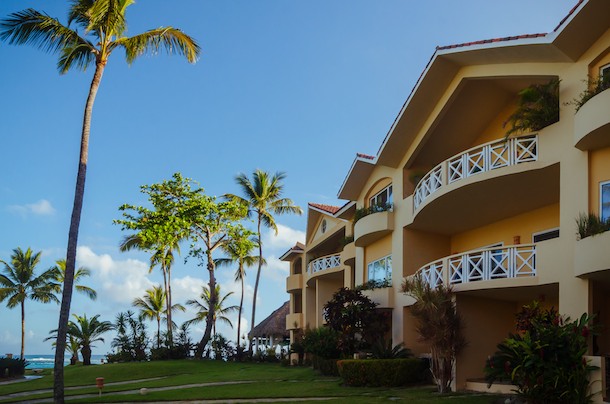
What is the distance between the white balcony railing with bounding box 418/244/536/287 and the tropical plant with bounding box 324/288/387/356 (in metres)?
4.03

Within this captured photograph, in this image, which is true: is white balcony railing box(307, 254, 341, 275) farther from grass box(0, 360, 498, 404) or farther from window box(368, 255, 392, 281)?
Answer: grass box(0, 360, 498, 404)

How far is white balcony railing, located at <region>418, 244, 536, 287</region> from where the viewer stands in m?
19.0

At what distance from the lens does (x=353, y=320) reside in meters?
26.6

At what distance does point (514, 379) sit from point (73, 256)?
514 inches

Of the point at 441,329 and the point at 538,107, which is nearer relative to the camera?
the point at 538,107

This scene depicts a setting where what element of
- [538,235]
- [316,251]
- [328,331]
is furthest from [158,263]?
[538,235]

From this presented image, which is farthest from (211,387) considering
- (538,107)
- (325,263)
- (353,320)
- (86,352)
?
(86,352)

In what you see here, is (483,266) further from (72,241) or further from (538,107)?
(72,241)

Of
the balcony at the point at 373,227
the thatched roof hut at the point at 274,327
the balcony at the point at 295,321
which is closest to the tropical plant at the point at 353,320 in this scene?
the balcony at the point at 373,227

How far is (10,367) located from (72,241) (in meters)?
21.9

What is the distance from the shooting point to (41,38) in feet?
71.6

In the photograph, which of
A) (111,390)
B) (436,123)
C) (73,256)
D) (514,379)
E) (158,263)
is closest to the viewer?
(514,379)

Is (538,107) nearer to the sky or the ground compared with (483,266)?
nearer to the sky

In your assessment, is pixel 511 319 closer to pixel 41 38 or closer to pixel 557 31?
pixel 557 31
